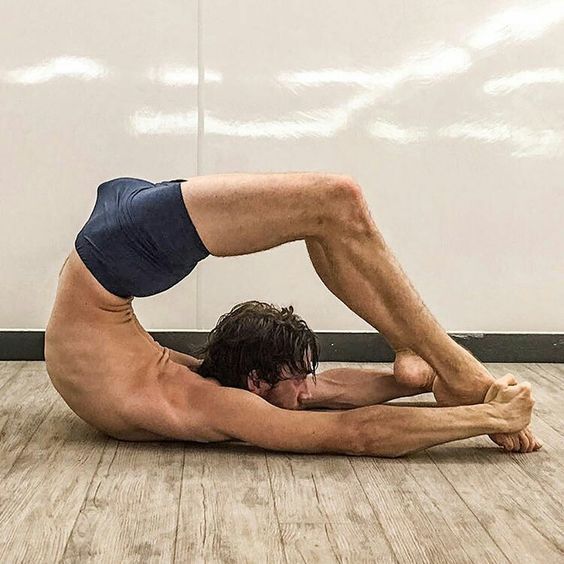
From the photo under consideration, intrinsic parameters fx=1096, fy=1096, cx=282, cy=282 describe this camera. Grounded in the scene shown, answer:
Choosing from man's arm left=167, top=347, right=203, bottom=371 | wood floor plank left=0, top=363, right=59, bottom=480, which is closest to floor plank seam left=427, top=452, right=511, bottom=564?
man's arm left=167, top=347, right=203, bottom=371

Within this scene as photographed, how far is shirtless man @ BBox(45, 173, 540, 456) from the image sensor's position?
2.35 m

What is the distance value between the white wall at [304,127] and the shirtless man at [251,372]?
1254 mm

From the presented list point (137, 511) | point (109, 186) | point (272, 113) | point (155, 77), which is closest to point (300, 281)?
point (272, 113)

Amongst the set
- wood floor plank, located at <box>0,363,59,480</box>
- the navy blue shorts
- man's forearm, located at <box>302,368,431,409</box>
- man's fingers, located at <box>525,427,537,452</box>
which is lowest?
wood floor plank, located at <box>0,363,59,480</box>

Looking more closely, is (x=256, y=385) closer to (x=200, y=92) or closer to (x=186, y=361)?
(x=186, y=361)

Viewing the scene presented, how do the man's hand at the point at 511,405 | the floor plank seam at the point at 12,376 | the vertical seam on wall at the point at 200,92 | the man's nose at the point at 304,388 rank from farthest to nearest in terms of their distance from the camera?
the vertical seam on wall at the point at 200,92
the floor plank seam at the point at 12,376
the man's nose at the point at 304,388
the man's hand at the point at 511,405

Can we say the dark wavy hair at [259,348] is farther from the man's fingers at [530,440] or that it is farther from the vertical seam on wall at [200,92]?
the vertical seam on wall at [200,92]

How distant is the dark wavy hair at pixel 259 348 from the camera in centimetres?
254

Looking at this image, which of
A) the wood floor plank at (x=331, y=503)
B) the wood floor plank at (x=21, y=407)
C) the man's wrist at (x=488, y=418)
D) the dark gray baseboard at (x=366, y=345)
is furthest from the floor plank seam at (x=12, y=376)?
the man's wrist at (x=488, y=418)

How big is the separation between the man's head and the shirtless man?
12 mm

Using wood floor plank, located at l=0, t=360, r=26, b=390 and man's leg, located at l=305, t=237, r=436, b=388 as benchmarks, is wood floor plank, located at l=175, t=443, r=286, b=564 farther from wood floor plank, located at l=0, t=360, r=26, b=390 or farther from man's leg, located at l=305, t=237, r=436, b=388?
wood floor plank, located at l=0, t=360, r=26, b=390

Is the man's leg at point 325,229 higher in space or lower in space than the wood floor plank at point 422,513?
higher

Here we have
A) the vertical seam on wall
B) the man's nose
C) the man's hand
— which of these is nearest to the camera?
the man's hand

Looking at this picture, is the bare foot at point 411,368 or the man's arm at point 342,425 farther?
the bare foot at point 411,368
